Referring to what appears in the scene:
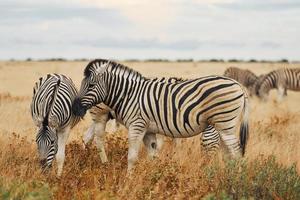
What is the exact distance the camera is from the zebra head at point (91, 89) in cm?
866

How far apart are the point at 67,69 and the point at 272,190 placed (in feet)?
136

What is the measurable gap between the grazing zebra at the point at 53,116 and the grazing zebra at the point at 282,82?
21541 millimetres

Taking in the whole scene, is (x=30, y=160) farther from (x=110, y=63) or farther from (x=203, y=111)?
(x=203, y=111)

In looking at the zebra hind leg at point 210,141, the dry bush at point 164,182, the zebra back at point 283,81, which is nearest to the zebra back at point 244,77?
the zebra back at point 283,81

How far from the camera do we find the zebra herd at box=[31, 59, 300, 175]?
8219mm

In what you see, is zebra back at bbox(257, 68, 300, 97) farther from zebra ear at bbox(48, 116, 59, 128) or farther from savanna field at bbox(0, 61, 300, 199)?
zebra ear at bbox(48, 116, 59, 128)

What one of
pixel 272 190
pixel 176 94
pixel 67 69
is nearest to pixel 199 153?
pixel 176 94

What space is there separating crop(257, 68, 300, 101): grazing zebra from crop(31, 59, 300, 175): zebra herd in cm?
2126

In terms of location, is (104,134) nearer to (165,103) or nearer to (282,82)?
(165,103)

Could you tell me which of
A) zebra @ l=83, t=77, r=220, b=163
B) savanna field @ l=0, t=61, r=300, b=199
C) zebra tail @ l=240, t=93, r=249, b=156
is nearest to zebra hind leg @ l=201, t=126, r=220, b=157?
zebra @ l=83, t=77, r=220, b=163

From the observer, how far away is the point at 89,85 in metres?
8.73

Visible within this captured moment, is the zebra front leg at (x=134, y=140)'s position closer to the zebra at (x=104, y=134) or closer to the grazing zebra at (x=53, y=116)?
the zebra at (x=104, y=134)

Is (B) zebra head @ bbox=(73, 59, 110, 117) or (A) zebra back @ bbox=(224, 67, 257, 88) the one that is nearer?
(B) zebra head @ bbox=(73, 59, 110, 117)

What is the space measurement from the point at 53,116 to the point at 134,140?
1188 millimetres
